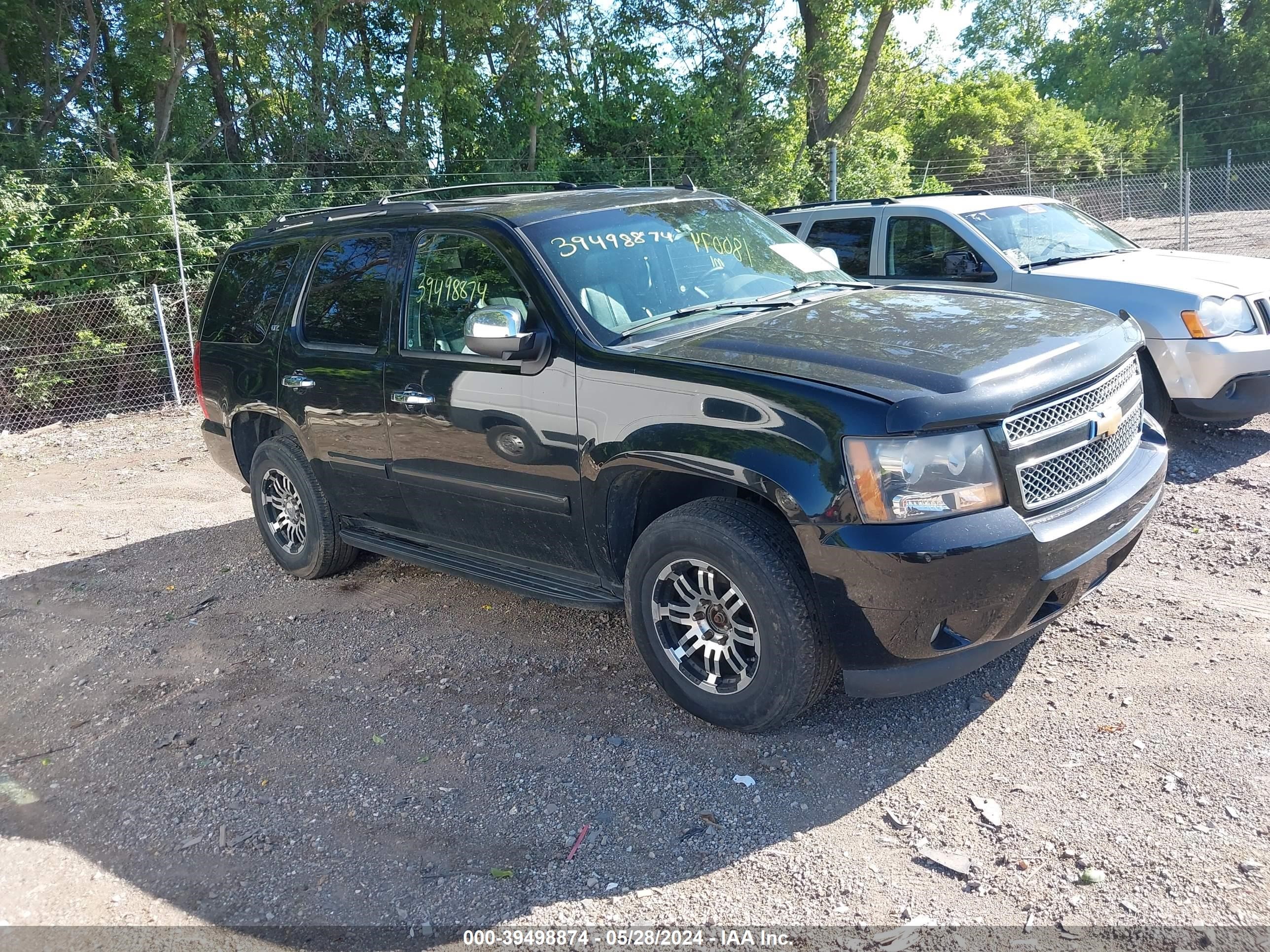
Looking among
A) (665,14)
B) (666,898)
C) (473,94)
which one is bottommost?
(666,898)

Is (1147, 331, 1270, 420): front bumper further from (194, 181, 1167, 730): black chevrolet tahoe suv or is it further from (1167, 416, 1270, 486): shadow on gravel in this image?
(194, 181, 1167, 730): black chevrolet tahoe suv

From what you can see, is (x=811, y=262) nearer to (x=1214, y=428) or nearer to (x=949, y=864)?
(x=949, y=864)

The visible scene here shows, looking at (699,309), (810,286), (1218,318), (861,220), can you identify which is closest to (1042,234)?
(861,220)

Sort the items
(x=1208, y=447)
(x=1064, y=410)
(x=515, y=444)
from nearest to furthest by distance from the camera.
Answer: (x=1064, y=410)
(x=515, y=444)
(x=1208, y=447)

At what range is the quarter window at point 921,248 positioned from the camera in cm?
788

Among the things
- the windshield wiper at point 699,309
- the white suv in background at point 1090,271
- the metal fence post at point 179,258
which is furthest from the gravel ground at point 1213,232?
the metal fence post at point 179,258

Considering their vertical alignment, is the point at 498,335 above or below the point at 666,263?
below

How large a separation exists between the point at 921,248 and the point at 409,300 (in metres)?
4.73

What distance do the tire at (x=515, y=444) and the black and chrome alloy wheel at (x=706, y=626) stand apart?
0.78 meters

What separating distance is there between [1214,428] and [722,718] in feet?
17.0

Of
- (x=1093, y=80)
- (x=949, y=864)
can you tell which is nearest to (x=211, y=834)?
(x=949, y=864)

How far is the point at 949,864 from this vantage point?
3.07 m

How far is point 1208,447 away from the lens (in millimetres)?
6867

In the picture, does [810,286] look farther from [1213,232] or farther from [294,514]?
[1213,232]
